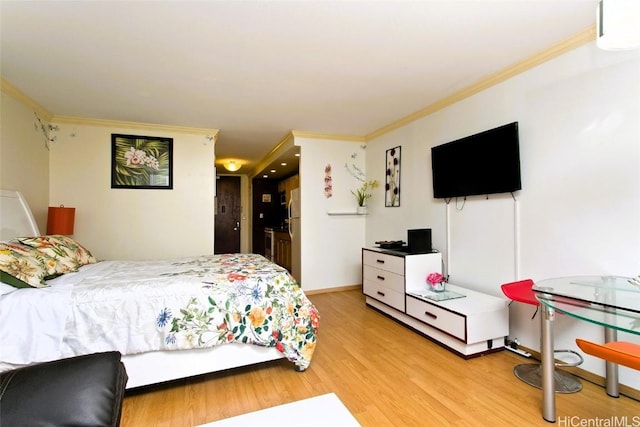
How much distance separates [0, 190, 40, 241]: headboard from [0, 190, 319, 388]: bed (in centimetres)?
8

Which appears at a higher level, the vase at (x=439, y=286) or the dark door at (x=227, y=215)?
the dark door at (x=227, y=215)

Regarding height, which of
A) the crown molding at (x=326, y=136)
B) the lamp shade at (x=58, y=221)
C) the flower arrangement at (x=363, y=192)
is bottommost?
the lamp shade at (x=58, y=221)

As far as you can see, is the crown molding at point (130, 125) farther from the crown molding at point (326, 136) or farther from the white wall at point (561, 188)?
the white wall at point (561, 188)

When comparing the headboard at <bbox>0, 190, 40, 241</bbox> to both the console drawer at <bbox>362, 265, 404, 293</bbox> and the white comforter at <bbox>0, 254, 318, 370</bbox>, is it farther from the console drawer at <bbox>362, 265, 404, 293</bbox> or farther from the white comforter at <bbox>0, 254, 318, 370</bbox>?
the console drawer at <bbox>362, 265, 404, 293</bbox>

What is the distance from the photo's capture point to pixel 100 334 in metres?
1.76

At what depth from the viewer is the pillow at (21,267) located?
1673 millimetres

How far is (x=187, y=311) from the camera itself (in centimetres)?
192

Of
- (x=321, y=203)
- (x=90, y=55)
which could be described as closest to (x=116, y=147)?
(x=90, y=55)

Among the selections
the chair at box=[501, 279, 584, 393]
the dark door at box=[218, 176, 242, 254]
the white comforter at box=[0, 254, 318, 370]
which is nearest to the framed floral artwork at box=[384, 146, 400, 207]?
the chair at box=[501, 279, 584, 393]

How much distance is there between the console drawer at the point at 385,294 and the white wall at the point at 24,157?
376 centimetres

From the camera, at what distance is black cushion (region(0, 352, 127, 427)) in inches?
32.4

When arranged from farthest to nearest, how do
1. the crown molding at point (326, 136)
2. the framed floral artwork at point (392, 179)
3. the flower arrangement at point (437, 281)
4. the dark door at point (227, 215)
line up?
the dark door at point (227, 215), the crown molding at point (326, 136), the framed floral artwork at point (392, 179), the flower arrangement at point (437, 281)

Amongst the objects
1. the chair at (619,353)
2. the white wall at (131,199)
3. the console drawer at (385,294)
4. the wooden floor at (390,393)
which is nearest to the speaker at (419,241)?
the console drawer at (385,294)

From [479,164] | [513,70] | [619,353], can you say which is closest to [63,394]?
[619,353]
